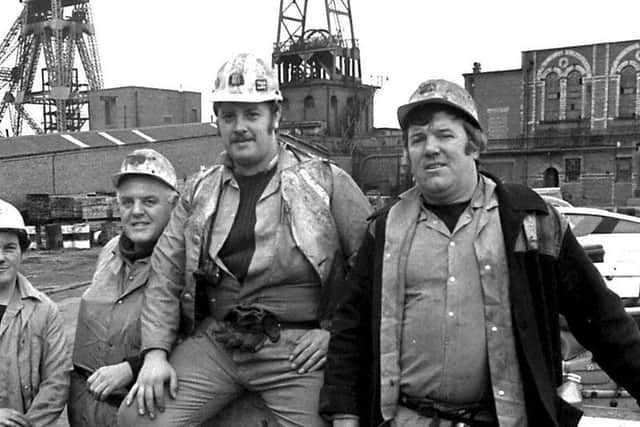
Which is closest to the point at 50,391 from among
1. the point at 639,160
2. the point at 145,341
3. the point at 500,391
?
the point at 145,341

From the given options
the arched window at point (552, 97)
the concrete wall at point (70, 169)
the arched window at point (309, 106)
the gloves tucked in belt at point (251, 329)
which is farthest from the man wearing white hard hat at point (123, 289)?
the arched window at point (309, 106)

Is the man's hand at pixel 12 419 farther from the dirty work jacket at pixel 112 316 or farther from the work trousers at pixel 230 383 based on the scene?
the work trousers at pixel 230 383

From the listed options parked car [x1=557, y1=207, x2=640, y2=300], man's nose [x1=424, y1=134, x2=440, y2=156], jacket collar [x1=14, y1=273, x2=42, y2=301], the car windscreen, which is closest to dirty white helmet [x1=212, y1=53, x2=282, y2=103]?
man's nose [x1=424, y1=134, x2=440, y2=156]

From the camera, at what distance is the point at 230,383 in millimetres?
3633

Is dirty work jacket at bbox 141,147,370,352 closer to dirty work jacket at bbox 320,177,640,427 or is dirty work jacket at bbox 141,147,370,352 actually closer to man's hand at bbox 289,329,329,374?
man's hand at bbox 289,329,329,374

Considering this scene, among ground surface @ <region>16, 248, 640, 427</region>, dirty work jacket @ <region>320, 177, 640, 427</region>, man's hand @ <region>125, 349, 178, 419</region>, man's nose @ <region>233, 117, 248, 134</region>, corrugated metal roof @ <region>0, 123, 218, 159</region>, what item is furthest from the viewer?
corrugated metal roof @ <region>0, 123, 218, 159</region>

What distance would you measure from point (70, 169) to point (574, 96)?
94.2 ft

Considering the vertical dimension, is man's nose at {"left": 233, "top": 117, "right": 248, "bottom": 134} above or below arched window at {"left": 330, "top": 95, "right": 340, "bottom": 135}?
below

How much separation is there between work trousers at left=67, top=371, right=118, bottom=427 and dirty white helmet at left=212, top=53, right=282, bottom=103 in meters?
1.79

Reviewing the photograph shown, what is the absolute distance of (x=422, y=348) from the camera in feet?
9.68

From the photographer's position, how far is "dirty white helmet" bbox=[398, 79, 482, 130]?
2.96m

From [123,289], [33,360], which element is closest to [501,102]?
[123,289]

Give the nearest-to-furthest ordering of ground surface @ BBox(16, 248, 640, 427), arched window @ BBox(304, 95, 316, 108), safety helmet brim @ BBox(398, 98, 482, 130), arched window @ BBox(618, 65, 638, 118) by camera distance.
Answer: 1. safety helmet brim @ BBox(398, 98, 482, 130)
2. ground surface @ BBox(16, 248, 640, 427)
3. arched window @ BBox(618, 65, 638, 118)
4. arched window @ BBox(304, 95, 316, 108)

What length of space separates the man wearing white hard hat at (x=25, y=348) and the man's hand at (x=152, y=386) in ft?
2.08
